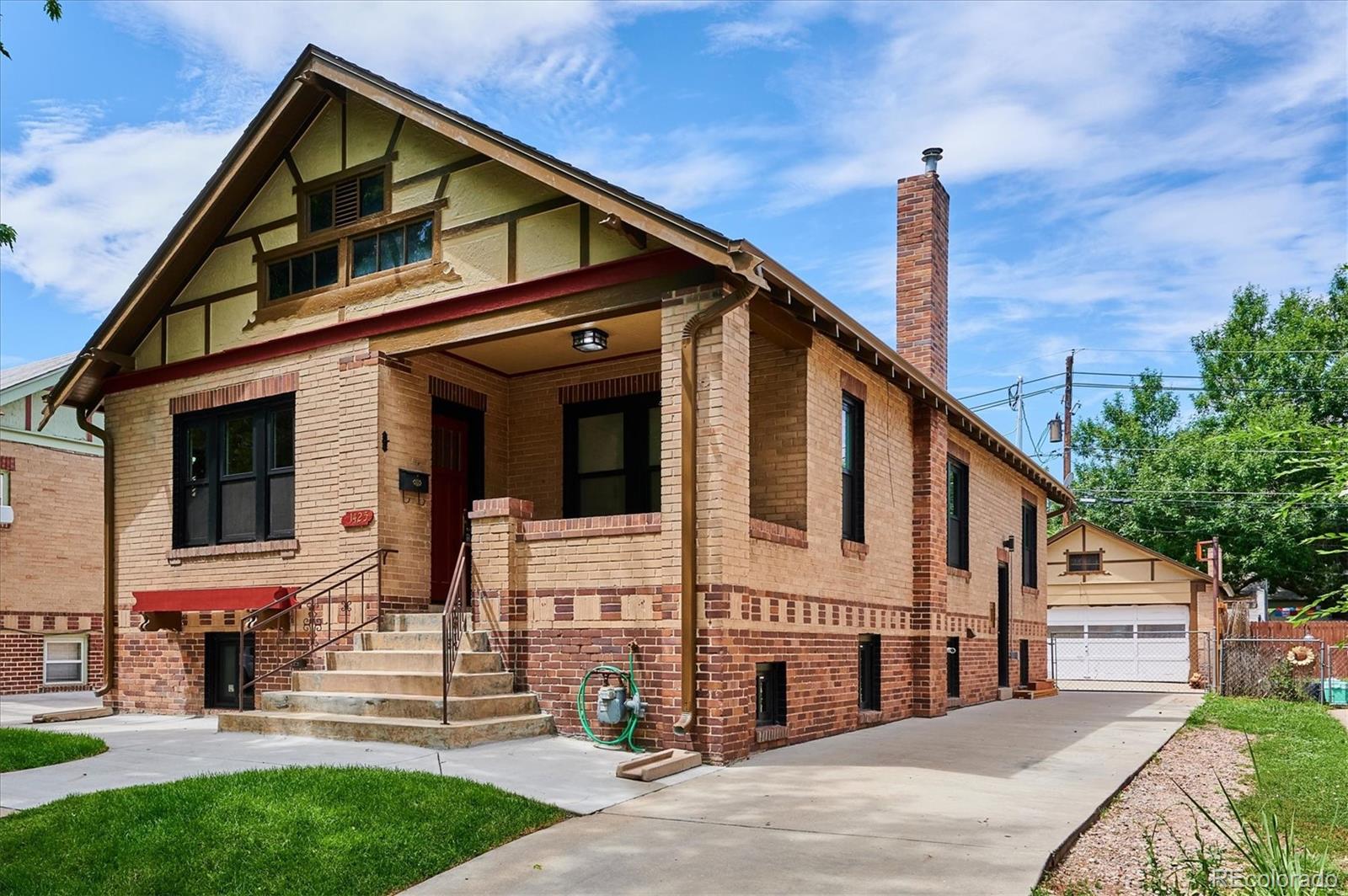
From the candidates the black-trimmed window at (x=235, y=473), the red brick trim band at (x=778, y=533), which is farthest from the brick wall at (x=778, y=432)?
the black-trimmed window at (x=235, y=473)

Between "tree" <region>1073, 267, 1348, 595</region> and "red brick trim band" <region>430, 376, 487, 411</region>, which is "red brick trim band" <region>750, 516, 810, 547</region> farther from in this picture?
"tree" <region>1073, 267, 1348, 595</region>

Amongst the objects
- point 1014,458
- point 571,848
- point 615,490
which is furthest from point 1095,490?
point 571,848

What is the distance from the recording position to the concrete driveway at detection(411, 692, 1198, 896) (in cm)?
613

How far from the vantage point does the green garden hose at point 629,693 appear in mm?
10289

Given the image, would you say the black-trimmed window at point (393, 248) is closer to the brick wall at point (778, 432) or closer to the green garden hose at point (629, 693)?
the brick wall at point (778, 432)

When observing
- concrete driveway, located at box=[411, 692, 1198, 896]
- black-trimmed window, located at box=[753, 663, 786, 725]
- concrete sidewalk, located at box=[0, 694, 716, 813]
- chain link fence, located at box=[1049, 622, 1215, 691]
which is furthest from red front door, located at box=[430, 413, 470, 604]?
chain link fence, located at box=[1049, 622, 1215, 691]

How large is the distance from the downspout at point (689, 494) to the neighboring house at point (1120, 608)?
2387 cm

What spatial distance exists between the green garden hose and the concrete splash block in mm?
328

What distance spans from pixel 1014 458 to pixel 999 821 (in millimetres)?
14029

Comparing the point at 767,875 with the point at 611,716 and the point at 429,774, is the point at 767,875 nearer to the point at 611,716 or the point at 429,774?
the point at 429,774

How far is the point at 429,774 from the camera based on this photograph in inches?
322

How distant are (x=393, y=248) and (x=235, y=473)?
11.9 feet

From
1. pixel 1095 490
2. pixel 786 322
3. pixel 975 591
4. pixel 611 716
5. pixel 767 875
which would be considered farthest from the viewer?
pixel 1095 490

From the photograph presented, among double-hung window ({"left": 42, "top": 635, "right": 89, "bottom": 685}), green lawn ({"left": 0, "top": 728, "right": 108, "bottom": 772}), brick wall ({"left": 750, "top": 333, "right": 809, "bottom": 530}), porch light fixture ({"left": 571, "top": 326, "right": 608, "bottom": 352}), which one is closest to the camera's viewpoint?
green lawn ({"left": 0, "top": 728, "right": 108, "bottom": 772})
